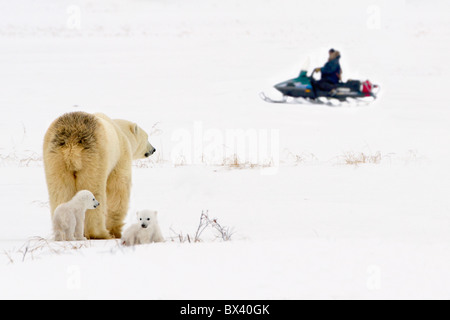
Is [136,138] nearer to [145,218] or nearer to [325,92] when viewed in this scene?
[145,218]

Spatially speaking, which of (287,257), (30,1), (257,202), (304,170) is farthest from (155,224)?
(30,1)

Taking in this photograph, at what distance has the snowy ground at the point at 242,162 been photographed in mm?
3473

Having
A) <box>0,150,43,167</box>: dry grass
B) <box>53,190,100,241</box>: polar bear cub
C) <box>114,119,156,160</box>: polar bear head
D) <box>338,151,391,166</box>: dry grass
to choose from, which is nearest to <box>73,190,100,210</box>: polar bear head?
<box>53,190,100,241</box>: polar bear cub

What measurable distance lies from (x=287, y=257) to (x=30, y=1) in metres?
36.2

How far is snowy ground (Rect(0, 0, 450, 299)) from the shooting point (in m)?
3.47

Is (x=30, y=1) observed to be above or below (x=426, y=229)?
above

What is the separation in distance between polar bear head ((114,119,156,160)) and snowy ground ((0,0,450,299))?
65 cm

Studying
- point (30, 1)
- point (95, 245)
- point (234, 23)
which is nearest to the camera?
point (95, 245)

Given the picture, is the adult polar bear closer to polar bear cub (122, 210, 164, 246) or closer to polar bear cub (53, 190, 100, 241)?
polar bear cub (53, 190, 100, 241)

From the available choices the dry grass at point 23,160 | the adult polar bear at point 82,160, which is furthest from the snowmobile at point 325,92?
the adult polar bear at point 82,160

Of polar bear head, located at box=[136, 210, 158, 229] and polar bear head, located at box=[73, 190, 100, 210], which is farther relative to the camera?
polar bear head, located at box=[73, 190, 100, 210]

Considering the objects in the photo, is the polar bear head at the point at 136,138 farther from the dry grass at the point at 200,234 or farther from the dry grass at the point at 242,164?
the dry grass at the point at 242,164

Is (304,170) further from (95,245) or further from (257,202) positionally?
(95,245)

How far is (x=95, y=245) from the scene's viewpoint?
181 inches
